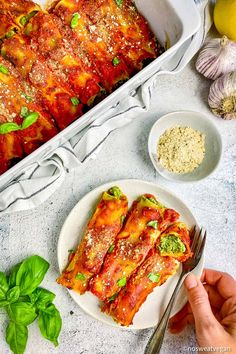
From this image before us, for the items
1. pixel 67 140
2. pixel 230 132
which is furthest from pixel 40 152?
pixel 230 132

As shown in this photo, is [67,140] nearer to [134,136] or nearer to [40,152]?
[40,152]

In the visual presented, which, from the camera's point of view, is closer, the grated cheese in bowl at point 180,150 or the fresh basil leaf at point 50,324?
the fresh basil leaf at point 50,324

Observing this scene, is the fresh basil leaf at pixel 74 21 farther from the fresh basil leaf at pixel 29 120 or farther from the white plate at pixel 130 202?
the white plate at pixel 130 202

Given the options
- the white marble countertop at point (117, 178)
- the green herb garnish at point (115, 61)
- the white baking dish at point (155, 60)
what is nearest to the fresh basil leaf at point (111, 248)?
the white marble countertop at point (117, 178)

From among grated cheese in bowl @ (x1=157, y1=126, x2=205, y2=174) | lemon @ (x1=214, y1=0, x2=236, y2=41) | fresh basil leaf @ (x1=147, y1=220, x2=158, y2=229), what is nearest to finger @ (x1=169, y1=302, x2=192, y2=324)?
fresh basil leaf @ (x1=147, y1=220, x2=158, y2=229)

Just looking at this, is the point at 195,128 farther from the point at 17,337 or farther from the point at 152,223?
the point at 17,337

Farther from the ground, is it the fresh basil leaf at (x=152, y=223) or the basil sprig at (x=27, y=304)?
the basil sprig at (x=27, y=304)
